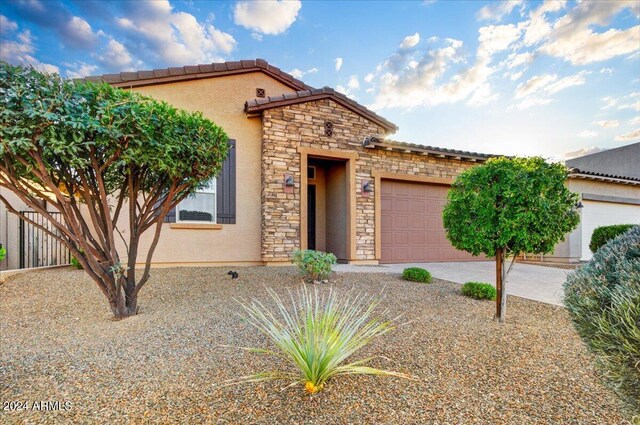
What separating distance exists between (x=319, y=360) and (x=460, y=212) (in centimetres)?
329

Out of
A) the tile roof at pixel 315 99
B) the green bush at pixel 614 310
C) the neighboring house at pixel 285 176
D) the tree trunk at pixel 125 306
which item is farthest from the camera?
the tile roof at pixel 315 99

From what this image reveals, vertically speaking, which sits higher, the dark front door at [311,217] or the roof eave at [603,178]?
the roof eave at [603,178]

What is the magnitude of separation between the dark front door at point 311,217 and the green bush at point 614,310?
7864 millimetres

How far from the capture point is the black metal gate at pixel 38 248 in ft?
25.5

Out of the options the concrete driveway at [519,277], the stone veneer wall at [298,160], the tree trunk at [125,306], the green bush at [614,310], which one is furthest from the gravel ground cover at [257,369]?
the stone veneer wall at [298,160]

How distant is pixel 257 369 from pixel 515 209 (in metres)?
3.64

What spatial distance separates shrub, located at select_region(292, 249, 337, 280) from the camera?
5.73m

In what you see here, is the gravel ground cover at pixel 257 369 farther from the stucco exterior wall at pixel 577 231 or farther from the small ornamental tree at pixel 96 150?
the stucco exterior wall at pixel 577 231

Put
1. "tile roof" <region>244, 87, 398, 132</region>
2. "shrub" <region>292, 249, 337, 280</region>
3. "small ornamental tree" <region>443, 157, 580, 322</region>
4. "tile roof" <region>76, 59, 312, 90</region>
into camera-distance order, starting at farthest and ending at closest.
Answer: "tile roof" <region>244, 87, 398, 132</region>
"tile roof" <region>76, 59, 312, 90</region>
"shrub" <region>292, 249, 337, 280</region>
"small ornamental tree" <region>443, 157, 580, 322</region>

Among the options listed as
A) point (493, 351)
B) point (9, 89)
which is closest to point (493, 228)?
point (493, 351)

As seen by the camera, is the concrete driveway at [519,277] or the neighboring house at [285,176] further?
the neighboring house at [285,176]

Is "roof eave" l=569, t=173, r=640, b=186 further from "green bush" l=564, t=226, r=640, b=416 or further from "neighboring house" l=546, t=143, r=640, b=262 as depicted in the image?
"green bush" l=564, t=226, r=640, b=416

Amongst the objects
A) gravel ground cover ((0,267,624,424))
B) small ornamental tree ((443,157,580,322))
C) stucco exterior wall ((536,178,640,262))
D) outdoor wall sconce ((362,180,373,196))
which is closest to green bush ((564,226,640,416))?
gravel ground cover ((0,267,624,424))

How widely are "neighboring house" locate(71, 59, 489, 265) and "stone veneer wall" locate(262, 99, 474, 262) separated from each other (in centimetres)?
3
